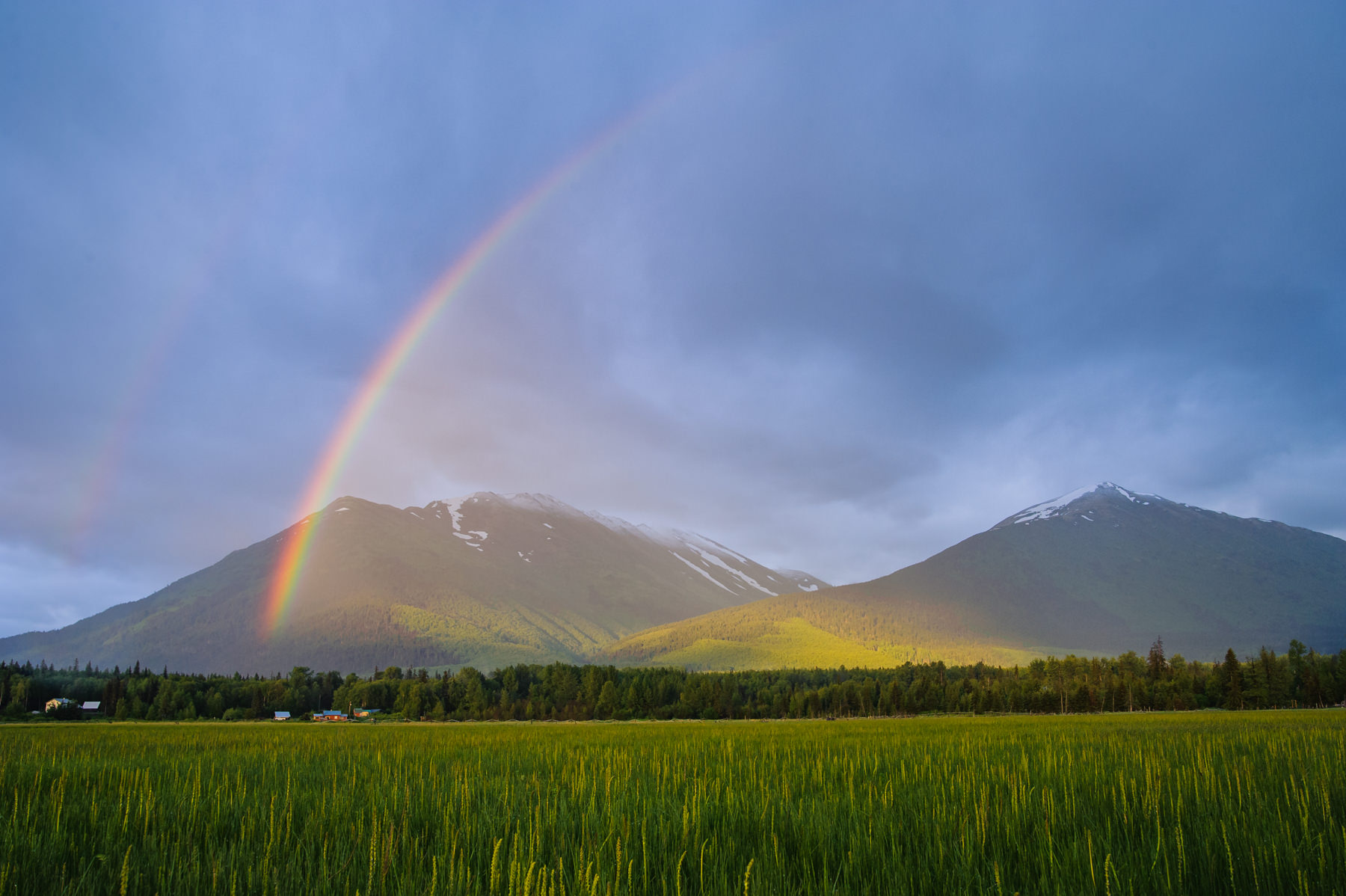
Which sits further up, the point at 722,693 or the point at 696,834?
the point at 696,834

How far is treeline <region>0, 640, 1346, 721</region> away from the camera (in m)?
132

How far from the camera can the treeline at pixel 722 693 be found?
435 feet

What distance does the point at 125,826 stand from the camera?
21.6 ft

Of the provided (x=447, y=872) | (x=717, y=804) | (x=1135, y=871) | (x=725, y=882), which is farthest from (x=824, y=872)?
(x=717, y=804)

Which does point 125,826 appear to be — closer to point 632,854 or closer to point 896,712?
point 632,854

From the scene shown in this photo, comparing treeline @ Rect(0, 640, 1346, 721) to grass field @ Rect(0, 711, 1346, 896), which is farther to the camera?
treeline @ Rect(0, 640, 1346, 721)

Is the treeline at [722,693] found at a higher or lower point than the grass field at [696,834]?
lower

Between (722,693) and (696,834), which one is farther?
(722,693)

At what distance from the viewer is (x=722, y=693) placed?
16425 centimetres

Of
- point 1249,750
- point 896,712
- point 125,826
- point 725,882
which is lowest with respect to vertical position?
point 896,712

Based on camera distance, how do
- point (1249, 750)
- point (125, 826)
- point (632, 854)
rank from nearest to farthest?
point (632, 854)
point (125, 826)
point (1249, 750)

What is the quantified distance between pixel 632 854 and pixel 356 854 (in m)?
2.28

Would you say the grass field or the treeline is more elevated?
the grass field

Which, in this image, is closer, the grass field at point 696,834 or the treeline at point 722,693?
the grass field at point 696,834
